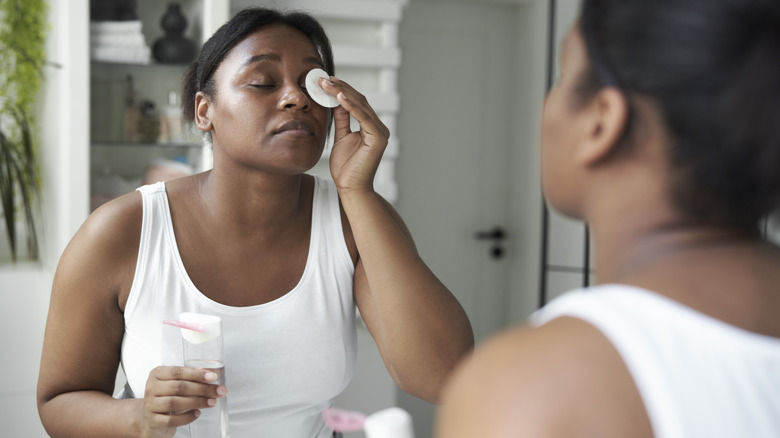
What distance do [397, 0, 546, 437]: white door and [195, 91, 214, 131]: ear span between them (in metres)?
1.71

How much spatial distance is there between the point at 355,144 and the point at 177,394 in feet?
1.56

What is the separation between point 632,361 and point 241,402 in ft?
2.70

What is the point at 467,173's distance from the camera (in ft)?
9.90

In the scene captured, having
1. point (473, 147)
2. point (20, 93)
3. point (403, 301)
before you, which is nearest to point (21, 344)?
point (20, 93)

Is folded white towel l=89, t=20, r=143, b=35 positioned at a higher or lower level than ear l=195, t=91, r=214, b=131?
higher

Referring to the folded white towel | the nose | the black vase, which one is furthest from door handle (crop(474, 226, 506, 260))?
the nose

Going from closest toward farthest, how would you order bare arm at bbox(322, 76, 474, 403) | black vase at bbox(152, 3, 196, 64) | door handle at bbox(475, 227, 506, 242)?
1. bare arm at bbox(322, 76, 474, 403)
2. black vase at bbox(152, 3, 196, 64)
3. door handle at bbox(475, 227, 506, 242)

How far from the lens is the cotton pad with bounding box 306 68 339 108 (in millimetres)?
1084

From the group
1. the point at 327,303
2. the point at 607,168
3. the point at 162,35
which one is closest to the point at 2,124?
the point at 162,35

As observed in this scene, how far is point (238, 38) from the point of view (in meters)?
1.12

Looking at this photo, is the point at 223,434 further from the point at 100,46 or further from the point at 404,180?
the point at 404,180

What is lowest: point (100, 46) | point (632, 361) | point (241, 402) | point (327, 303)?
point (241, 402)

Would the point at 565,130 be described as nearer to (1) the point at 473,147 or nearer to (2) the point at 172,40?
(2) the point at 172,40

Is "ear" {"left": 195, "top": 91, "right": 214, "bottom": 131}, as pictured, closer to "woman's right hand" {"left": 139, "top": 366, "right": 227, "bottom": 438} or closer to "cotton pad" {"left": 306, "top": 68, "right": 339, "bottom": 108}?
"cotton pad" {"left": 306, "top": 68, "right": 339, "bottom": 108}
